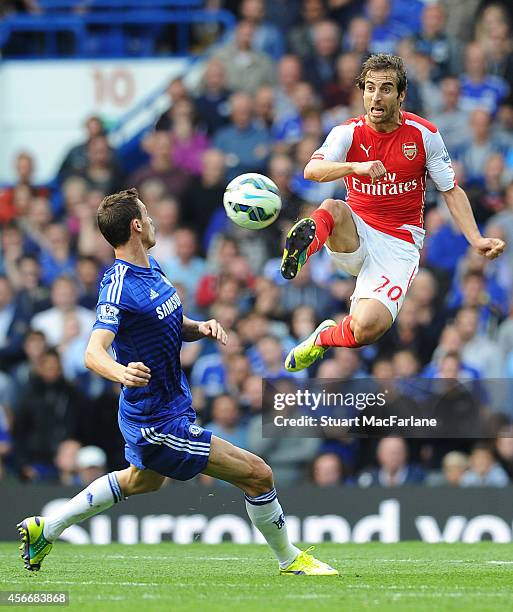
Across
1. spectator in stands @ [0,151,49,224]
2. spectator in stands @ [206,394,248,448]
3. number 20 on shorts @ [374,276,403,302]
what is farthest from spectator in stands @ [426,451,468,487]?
spectator in stands @ [0,151,49,224]

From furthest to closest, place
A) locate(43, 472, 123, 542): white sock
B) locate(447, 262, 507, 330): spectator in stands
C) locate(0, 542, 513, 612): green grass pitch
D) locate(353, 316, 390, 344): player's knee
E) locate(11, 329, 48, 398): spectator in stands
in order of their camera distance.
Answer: locate(11, 329, 48, 398): spectator in stands
locate(447, 262, 507, 330): spectator in stands
locate(353, 316, 390, 344): player's knee
locate(43, 472, 123, 542): white sock
locate(0, 542, 513, 612): green grass pitch

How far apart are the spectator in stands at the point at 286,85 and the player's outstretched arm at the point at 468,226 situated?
6705 mm

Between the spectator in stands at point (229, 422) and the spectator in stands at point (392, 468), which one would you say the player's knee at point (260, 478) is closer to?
the spectator in stands at point (392, 468)

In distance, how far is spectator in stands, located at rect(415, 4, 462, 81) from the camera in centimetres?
1622

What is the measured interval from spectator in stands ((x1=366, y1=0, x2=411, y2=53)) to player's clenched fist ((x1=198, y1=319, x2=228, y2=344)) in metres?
8.52

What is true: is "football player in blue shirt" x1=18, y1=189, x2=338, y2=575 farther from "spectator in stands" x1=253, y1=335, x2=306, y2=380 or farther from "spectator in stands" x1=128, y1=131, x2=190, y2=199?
"spectator in stands" x1=128, y1=131, x2=190, y2=199

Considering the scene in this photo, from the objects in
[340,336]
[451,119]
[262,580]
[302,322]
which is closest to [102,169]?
[302,322]

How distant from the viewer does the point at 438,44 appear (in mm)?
16312

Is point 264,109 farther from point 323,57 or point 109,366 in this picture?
point 109,366

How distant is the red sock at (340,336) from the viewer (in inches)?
392

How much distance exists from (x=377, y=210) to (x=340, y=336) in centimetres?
96

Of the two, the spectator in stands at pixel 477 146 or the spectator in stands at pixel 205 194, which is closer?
the spectator in stands at pixel 477 146

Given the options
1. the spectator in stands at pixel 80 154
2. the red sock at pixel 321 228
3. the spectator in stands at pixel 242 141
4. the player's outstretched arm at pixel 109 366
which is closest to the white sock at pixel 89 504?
the player's outstretched arm at pixel 109 366

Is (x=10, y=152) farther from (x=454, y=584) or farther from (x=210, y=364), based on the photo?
(x=454, y=584)
